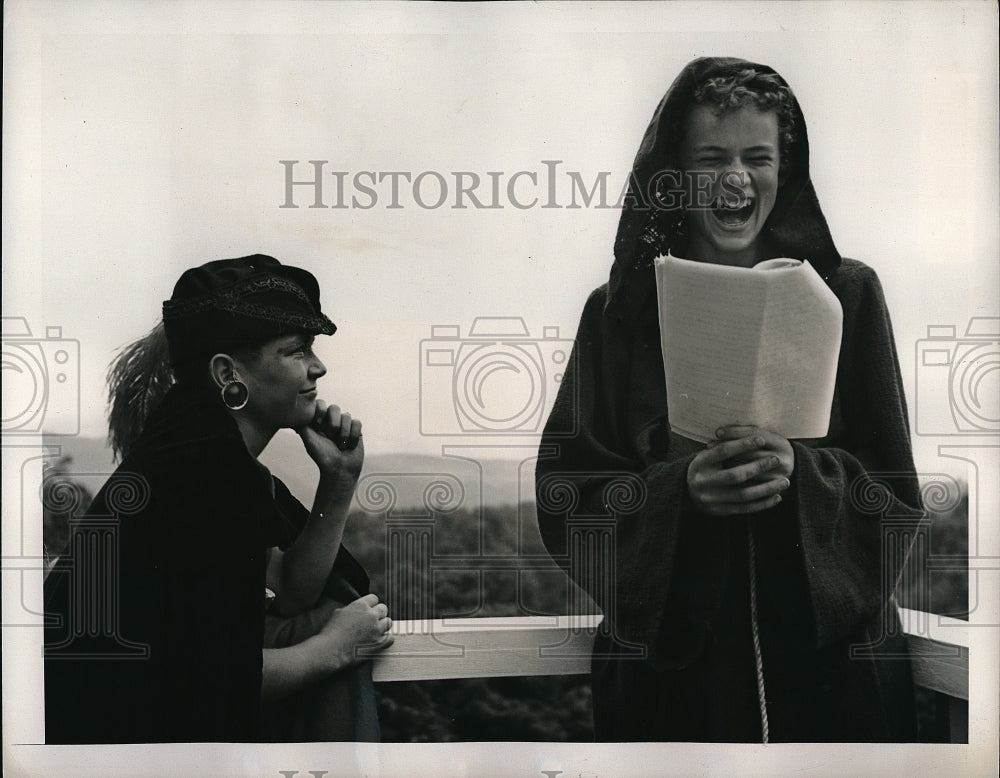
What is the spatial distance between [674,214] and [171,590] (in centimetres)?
125

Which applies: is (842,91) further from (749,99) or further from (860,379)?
(860,379)

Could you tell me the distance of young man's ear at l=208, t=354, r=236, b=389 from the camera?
6.47 ft

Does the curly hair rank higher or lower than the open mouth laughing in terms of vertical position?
higher

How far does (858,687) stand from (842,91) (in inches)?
47.5

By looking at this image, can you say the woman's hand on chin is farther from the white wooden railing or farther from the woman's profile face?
the white wooden railing

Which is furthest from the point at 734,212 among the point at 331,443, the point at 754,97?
the point at 331,443

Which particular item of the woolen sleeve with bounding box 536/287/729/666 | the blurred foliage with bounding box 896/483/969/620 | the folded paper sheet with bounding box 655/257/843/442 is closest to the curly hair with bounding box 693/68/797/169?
the folded paper sheet with bounding box 655/257/843/442

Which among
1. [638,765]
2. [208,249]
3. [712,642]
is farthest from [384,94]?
[638,765]

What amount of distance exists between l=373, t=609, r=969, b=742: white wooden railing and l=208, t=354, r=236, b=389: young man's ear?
1.95 ft

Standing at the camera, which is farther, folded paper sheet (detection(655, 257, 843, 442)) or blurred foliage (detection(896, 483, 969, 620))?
blurred foliage (detection(896, 483, 969, 620))


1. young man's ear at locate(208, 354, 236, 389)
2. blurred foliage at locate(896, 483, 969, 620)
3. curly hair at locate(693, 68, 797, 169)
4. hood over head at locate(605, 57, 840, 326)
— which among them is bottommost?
blurred foliage at locate(896, 483, 969, 620)

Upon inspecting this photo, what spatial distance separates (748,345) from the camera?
1909mm

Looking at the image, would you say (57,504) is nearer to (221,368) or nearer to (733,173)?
(221,368)

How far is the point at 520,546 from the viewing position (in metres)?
2.01
